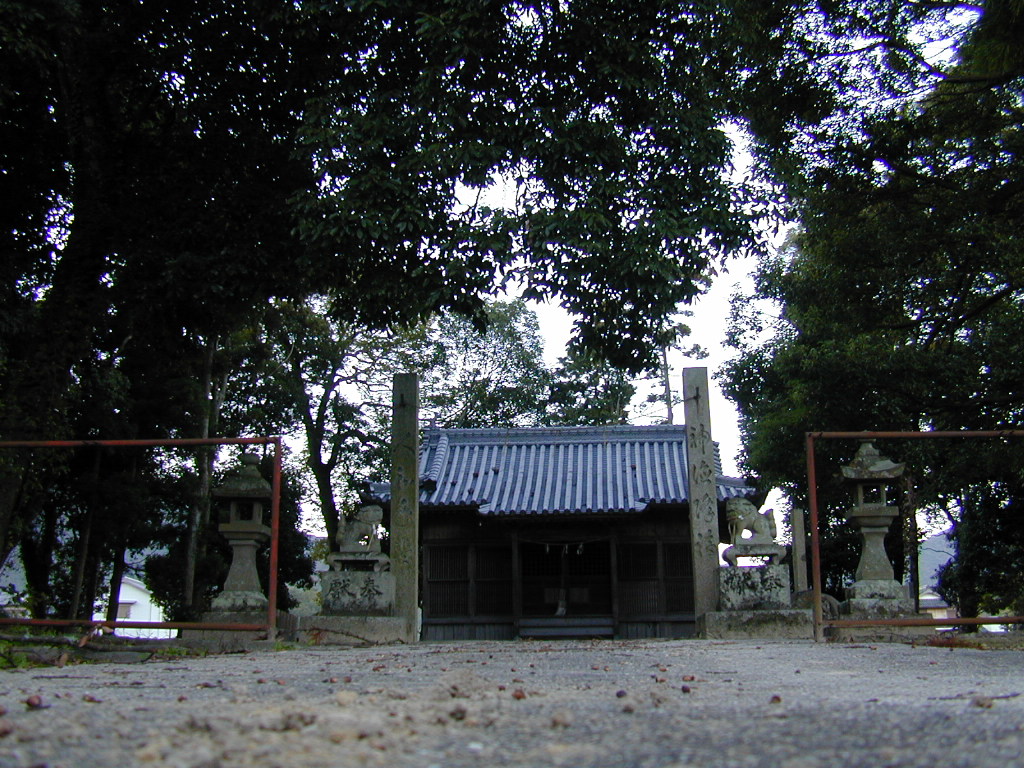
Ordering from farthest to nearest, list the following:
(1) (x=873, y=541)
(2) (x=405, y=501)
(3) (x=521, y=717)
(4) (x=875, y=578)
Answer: (2) (x=405, y=501), (1) (x=873, y=541), (4) (x=875, y=578), (3) (x=521, y=717)

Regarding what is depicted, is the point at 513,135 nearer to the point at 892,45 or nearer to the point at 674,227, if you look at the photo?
the point at 674,227

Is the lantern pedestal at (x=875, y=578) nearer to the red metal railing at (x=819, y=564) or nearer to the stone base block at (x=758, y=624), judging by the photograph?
the red metal railing at (x=819, y=564)

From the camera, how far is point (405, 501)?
10.4 meters

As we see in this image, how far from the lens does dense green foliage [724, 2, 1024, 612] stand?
9.60 metres

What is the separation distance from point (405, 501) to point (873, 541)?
15.2 feet

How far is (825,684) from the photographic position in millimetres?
4469

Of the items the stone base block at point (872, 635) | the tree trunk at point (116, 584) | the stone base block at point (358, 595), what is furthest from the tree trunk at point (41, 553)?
the stone base block at point (872, 635)

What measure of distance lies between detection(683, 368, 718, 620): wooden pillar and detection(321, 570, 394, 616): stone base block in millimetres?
3293

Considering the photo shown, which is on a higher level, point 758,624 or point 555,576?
point 555,576

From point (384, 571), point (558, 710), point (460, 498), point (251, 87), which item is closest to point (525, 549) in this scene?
point (460, 498)

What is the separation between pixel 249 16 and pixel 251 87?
2.29 ft

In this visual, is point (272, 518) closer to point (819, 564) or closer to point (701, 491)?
point (819, 564)

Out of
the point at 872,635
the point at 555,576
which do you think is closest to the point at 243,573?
the point at 872,635

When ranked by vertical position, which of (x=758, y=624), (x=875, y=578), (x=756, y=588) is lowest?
(x=758, y=624)
